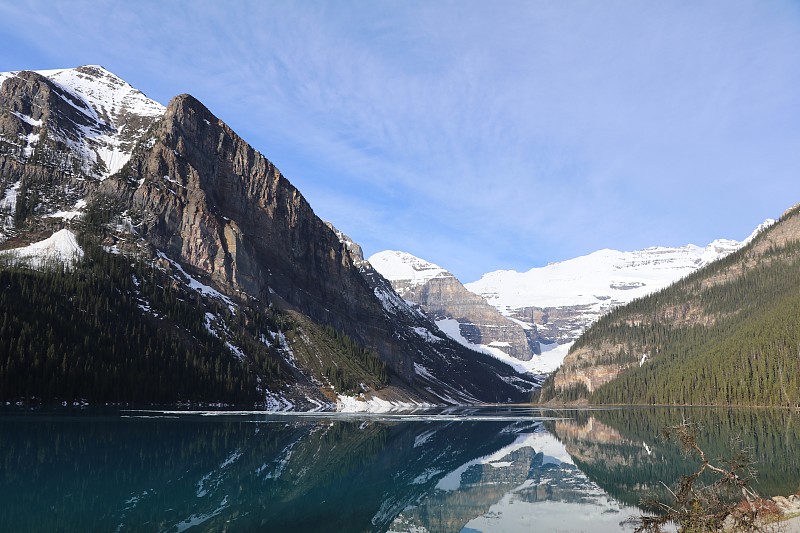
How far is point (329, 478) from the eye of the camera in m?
45.6

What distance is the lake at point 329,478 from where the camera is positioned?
32.0 m

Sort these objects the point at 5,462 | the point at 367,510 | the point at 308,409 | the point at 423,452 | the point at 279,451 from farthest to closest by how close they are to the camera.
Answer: the point at 308,409 → the point at 423,452 → the point at 279,451 → the point at 5,462 → the point at 367,510

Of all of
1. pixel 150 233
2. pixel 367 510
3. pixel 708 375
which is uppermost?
pixel 150 233

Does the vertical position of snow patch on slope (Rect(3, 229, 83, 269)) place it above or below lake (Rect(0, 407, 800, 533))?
above

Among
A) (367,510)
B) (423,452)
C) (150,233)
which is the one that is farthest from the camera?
(150,233)

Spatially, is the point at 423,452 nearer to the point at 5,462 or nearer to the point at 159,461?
the point at 159,461

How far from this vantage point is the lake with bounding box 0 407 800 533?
32.0m

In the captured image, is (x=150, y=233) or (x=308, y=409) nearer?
(x=308, y=409)

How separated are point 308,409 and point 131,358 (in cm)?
4488

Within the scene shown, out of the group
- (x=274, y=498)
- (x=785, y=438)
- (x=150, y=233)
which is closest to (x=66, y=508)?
(x=274, y=498)

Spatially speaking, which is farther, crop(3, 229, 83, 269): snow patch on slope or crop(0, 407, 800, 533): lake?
crop(3, 229, 83, 269): snow patch on slope

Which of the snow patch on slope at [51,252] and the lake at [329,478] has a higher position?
the snow patch on slope at [51,252]

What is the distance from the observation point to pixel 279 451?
59.5 m

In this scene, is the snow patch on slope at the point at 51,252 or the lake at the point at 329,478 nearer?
the lake at the point at 329,478
